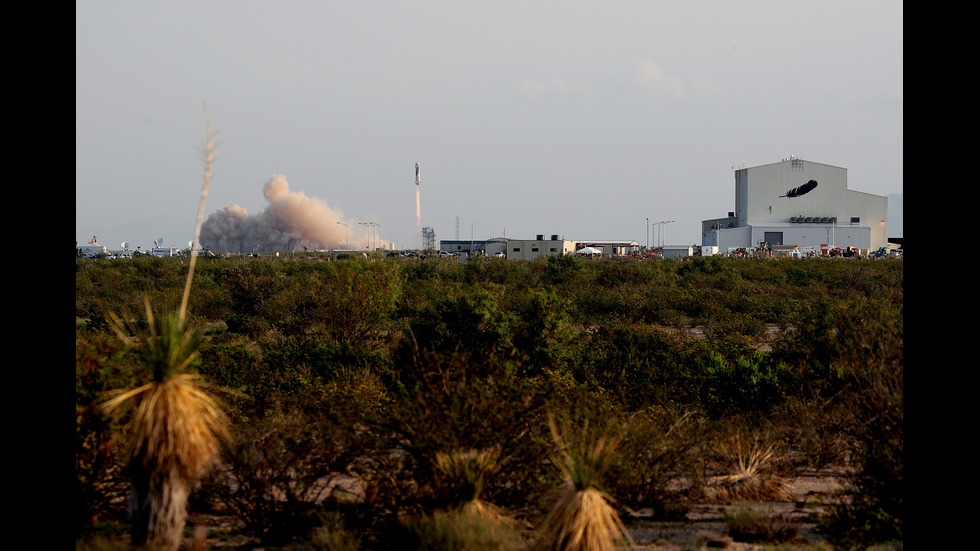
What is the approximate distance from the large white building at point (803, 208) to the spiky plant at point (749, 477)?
249 feet

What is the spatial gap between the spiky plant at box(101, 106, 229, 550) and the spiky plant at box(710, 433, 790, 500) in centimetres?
737

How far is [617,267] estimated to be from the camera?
4556cm

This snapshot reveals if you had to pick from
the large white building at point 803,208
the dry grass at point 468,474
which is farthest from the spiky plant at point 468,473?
the large white building at point 803,208

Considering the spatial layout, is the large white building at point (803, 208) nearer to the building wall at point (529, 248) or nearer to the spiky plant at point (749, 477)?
the building wall at point (529, 248)

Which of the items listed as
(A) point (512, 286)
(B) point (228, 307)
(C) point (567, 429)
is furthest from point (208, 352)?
(A) point (512, 286)

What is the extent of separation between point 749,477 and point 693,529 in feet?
6.64

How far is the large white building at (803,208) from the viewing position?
83625mm

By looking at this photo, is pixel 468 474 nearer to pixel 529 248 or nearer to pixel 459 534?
pixel 459 534

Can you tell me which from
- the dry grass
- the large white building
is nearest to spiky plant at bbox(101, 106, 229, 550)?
the dry grass

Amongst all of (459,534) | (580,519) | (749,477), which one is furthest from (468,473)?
(749,477)
